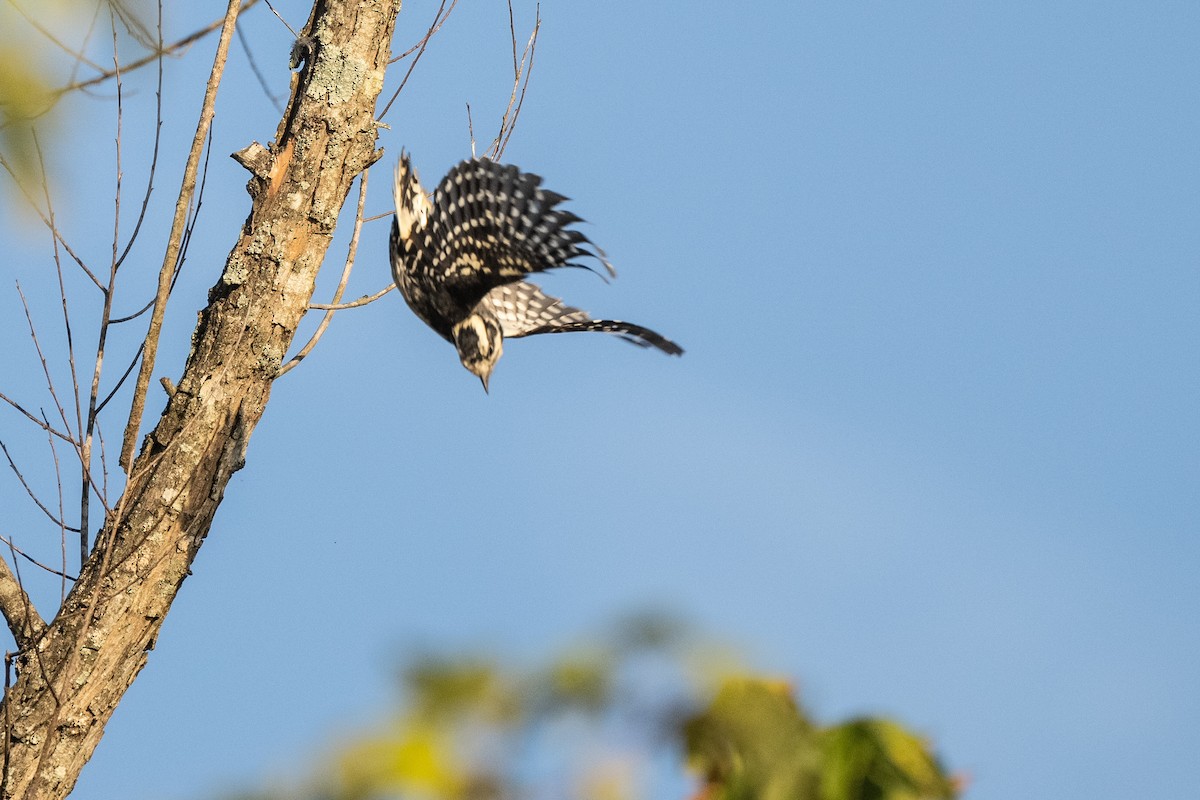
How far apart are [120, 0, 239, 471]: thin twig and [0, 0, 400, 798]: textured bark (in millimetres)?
81

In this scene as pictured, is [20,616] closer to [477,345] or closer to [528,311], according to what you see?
[477,345]

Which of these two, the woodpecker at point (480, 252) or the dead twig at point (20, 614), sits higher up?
the woodpecker at point (480, 252)

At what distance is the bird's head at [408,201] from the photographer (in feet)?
17.9

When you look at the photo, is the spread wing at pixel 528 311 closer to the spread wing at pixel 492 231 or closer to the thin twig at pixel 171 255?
the spread wing at pixel 492 231

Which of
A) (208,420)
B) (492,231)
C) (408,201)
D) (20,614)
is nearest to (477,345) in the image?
(408,201)

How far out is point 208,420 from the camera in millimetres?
4516

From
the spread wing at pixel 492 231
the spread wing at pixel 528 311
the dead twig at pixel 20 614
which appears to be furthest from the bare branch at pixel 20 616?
the spread wing at pixel 528 311

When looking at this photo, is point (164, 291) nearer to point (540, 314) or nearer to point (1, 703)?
point (1, 703)

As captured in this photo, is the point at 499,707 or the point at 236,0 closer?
the point at 499,707

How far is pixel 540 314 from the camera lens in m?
6.90

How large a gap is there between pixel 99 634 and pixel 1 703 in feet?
1.47

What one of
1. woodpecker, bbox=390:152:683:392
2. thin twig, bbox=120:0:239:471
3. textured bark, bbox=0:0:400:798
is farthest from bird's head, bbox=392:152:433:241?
thin twig, bbox=120:0:239:471

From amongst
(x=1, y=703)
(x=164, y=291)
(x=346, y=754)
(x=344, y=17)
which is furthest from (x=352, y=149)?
(x=346, y=754)

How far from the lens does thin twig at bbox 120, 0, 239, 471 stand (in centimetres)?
452
